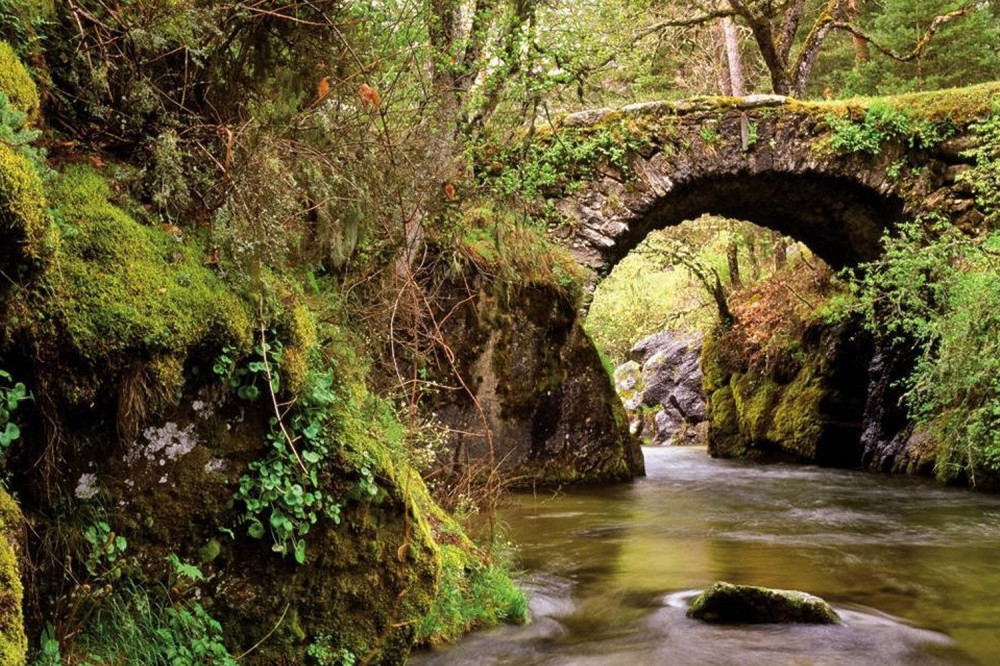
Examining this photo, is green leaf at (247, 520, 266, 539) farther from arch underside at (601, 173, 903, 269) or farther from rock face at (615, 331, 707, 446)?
rock face at (615, 331, 707, 446)

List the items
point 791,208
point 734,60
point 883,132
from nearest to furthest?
point 883,132
point 791,208
point 734,60

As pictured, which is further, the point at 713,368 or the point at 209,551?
the point at 713,368

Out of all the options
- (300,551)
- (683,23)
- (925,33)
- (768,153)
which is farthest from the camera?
(925,33)

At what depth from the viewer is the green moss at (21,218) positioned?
2.06 metres

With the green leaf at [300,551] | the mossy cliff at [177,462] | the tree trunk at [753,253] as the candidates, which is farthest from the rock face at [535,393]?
the tree trunk at [753,253]

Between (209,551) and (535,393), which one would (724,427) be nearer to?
(535,393)

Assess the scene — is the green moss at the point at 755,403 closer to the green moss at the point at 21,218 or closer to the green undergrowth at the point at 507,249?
the green undergrowth at the point at 507,249

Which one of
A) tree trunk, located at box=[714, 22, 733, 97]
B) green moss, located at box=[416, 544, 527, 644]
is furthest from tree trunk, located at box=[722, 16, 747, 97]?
green moss, located at box=[416, 544, 527, 644]

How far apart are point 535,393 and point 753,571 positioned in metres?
4.29

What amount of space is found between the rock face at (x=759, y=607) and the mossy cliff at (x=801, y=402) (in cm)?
856

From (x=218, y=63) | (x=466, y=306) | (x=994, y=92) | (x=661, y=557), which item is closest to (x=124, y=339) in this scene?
(x=218, y=63)

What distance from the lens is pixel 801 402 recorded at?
552 inches

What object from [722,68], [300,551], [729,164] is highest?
[722,68]

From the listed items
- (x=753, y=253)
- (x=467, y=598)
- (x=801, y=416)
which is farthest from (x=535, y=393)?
(x=753, y=253)
